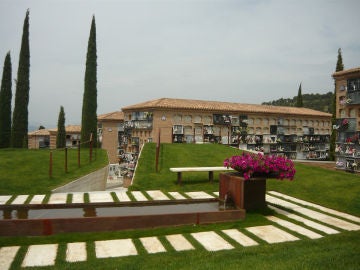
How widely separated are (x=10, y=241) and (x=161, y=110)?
42.9 meters

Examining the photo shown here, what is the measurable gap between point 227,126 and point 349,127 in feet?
69.2

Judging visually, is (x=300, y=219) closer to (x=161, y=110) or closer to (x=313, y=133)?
(x=161, y=110)

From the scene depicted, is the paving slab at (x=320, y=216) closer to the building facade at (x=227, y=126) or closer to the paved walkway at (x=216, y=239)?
the paved walkway at (x=216, y=239)

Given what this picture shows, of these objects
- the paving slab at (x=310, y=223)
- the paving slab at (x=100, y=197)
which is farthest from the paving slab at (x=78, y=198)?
the paving slab at (x=310, y=223)

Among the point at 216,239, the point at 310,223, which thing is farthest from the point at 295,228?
the point at 216,239

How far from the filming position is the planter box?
32.2 ft

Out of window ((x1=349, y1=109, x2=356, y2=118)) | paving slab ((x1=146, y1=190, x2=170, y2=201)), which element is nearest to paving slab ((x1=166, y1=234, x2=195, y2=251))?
paving slab ((x1=146, y1=190, x2=170, y2=201))

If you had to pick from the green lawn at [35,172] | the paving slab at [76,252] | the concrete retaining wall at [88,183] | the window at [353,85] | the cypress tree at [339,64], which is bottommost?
the concrete retaining wall at [88,183]

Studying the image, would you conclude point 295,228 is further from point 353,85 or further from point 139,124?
point 139,124

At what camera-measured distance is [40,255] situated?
6.48 m

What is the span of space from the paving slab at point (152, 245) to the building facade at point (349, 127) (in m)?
32.7

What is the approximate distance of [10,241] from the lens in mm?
7238

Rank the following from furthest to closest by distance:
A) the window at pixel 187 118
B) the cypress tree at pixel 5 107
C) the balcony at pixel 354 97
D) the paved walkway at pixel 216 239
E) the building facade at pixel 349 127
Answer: the window at pixel 187 118, the balcony at pixel 354 97, the cypress tree at pixel 5 107, the building facade at pixel 349 127, the paved walkway at pixel 216 239

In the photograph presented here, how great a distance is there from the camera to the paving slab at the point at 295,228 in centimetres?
824
